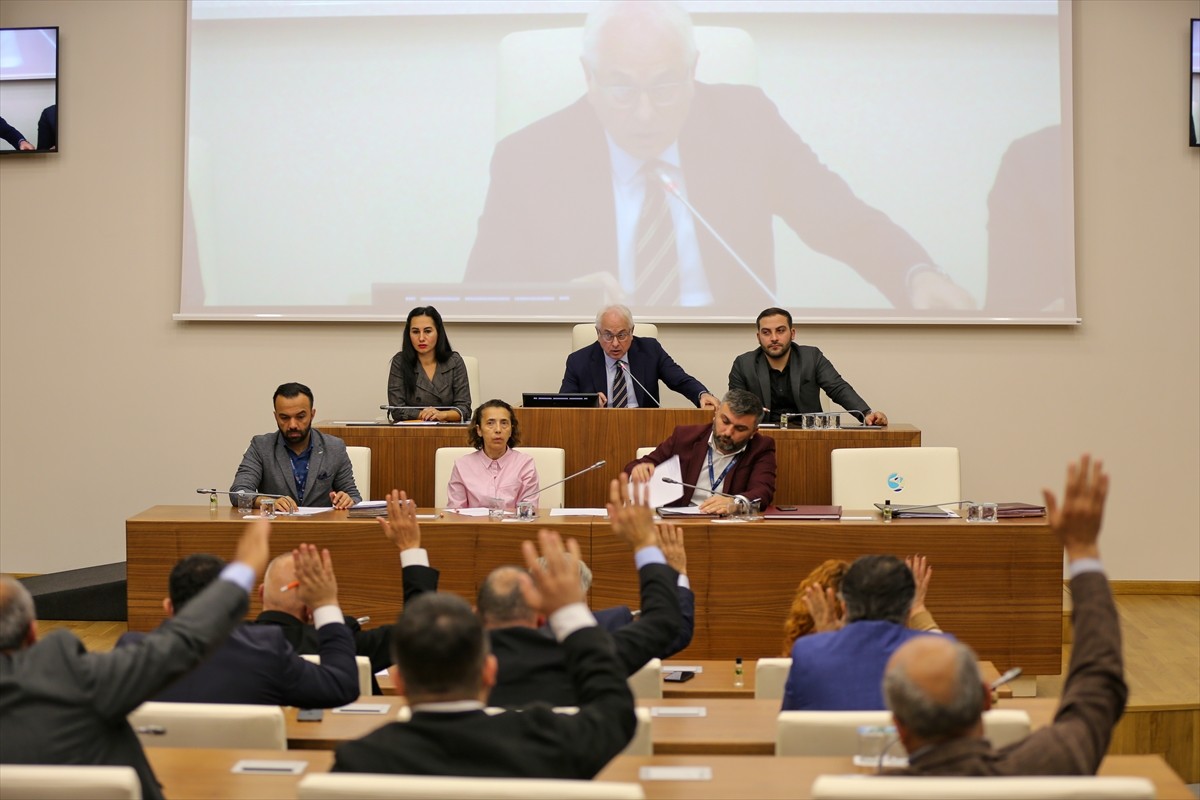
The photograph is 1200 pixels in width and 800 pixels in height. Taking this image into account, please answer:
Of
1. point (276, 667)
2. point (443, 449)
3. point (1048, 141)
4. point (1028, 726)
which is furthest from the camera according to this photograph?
point (1048, 141)

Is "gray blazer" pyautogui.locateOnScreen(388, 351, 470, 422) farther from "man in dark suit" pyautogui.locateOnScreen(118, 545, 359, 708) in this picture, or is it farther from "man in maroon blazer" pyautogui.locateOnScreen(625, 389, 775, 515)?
"man in dark suit" pyautogui.locateOnScreen(118, 545, 359, 708)

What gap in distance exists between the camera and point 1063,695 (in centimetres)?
195

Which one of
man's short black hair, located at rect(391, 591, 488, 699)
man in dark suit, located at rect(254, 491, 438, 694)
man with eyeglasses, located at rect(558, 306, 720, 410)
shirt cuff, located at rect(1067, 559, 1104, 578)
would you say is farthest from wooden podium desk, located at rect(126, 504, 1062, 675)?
man's short black hair, located at rect(391, 591, 488, 699)

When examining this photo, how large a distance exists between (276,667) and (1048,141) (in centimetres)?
545

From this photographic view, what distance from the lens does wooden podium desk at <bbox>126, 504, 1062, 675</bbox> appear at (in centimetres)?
439

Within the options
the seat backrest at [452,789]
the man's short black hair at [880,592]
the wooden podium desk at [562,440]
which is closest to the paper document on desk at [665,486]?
the wooden podium desk at [562,440]

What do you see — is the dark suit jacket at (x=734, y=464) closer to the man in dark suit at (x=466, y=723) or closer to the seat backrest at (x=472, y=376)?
the seat backrest at (x=472, y=376)

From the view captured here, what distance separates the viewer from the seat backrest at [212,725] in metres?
2.38

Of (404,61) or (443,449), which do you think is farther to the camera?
(404,61)

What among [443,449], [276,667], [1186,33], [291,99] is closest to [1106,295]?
[1186,33]

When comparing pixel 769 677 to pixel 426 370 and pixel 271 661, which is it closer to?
pixel 271 661

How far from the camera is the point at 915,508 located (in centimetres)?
461

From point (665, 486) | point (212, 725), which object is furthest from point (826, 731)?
point (665, 486)

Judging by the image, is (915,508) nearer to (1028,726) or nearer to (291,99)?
(1028,726)
